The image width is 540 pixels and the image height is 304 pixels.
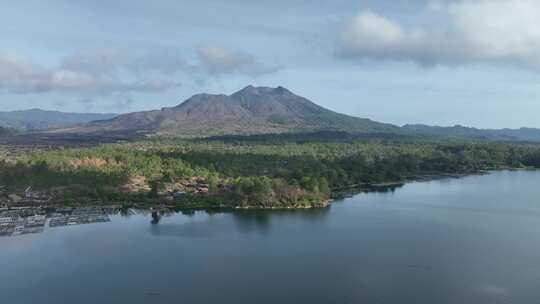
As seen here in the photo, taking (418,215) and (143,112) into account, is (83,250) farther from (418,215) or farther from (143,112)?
(143,112)

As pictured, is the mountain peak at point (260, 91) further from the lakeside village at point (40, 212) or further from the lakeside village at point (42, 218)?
the lakeside village at point (42, 218)

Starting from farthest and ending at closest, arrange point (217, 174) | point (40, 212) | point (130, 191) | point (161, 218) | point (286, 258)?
point (217, 174) → point (130, 191) → point (40, 212) → point (161, 218) → point (286, 258)

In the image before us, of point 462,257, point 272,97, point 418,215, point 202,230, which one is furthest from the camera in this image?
point 272,97

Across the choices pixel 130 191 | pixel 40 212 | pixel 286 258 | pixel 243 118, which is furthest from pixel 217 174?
pixel 243 118

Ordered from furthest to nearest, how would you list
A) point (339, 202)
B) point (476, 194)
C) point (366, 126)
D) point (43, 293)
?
1. point (366, 126)
2. point (476, 194)
3. point (339, 202)
4. point (43, 293)

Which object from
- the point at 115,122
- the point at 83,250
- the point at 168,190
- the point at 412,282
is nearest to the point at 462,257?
the point at 412,282

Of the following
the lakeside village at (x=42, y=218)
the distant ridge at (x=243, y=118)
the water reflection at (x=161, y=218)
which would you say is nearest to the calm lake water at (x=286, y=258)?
the water reflection at (x=161, y=218)

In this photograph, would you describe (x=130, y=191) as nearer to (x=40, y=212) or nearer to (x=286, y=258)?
(x=40, y=212)
